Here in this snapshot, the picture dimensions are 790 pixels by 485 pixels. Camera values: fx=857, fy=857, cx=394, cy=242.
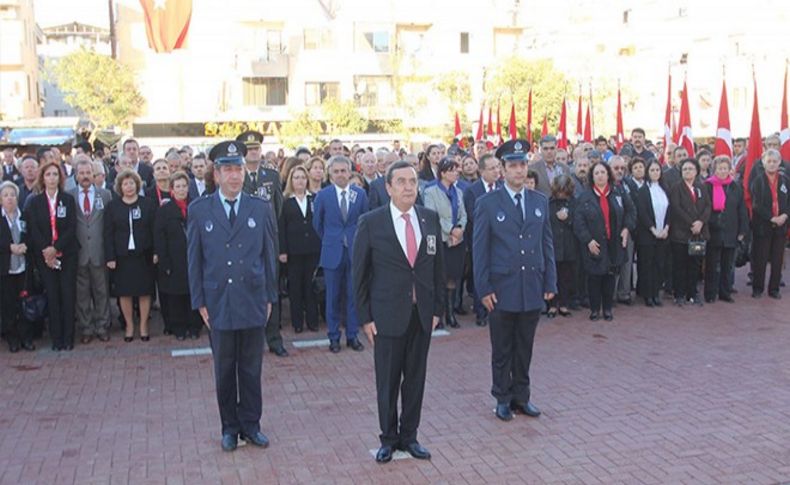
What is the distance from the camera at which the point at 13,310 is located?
955 cm

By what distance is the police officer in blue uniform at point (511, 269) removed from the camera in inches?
275

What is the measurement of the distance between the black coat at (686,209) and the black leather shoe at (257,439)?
7.14 metres

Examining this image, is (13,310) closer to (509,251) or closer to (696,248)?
(509,251)

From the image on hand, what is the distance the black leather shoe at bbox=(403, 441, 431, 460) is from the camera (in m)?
6.13

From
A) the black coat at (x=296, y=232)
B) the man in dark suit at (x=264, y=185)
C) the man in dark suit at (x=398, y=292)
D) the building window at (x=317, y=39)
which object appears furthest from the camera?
the building window at (x=317, y=39)

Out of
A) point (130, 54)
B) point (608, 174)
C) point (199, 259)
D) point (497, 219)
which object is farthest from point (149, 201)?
point (130, 54)

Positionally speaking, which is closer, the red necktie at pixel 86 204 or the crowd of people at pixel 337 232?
the crowd of people at pixel 337 232

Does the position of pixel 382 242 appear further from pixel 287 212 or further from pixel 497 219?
pixel 287 212

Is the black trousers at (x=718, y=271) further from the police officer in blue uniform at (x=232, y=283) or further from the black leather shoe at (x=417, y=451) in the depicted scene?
the police officer in blue uniform at (x=232, y=283)

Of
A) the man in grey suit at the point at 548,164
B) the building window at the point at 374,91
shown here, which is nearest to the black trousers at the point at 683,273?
the man in grey suit at the point at 548,164

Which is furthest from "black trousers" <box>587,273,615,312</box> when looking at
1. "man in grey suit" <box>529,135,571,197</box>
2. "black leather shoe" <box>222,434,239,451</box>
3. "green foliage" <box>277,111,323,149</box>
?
"green foliage" <box>277,111,323,149</box>

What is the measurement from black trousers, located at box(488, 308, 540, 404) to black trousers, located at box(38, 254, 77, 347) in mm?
5103

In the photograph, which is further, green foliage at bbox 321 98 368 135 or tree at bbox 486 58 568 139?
green foliage at bbox 321 98 368 135

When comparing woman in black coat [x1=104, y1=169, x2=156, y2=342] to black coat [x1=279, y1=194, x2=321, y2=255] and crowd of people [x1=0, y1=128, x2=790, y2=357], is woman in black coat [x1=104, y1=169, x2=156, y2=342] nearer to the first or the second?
crowd of people [x1=0, y1=128, x2=790, y2=357]
